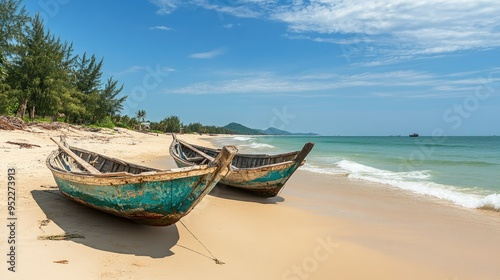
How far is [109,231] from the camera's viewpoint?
4.96m

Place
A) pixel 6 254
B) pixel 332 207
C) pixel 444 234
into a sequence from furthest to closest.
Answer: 1. pixel 332 207
2. pixel 444 234
3. pixel 6 254

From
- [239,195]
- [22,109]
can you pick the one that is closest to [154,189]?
[239,195]

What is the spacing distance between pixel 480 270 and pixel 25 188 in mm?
8186

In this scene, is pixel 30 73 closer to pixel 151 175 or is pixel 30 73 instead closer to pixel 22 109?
pixel 22 109

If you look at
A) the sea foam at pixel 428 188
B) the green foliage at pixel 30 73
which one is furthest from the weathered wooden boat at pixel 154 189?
the green foliage at pixel 30 73

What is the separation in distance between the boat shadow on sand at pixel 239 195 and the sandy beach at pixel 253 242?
330mm

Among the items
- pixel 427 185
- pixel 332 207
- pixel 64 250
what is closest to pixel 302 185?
pixel 332 207

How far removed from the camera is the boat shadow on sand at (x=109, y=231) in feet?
14.9

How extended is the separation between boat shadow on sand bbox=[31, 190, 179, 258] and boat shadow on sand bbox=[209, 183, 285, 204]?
10.9 ft

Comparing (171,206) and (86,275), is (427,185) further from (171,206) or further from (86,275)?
(86,275)

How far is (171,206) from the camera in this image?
15.1 ft

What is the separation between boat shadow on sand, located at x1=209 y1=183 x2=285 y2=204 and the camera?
866 cm

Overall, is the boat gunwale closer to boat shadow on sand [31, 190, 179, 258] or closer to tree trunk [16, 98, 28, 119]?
boat shadow on sand [31, 190, 179, 258]

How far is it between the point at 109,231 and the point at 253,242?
224 cm
